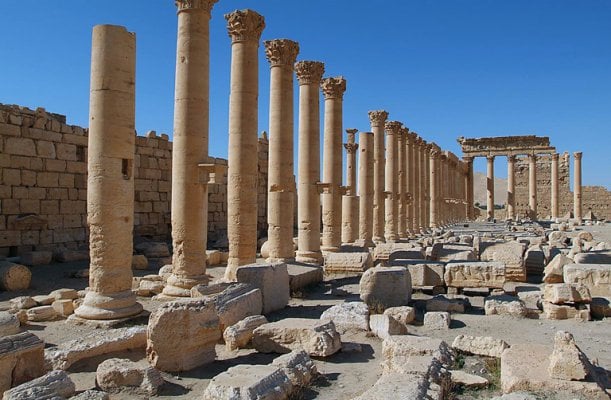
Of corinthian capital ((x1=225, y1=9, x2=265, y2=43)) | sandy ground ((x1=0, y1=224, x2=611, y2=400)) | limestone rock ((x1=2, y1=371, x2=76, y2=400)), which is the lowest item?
sandy ground ((x1=0, y1=224, x2=611, y2=400))

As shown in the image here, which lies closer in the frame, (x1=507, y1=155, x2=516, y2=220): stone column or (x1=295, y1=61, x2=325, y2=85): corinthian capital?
(x1=295, y1=61, x2=325, y2=85): corinthian capital

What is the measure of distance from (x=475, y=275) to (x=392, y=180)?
15.9m

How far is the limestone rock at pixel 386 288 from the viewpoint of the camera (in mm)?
10781

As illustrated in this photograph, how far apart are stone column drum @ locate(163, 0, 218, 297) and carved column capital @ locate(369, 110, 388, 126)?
49.7ft

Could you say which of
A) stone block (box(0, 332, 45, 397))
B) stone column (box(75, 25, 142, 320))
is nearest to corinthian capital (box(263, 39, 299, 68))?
stone column (box(75, 25, 142, 320))

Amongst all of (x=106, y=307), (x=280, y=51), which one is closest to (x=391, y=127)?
(x=280, y=51)

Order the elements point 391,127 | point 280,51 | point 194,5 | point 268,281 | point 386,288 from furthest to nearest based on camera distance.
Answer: point 391,127, point 280,51, point 194,5, point 386,288, point 268,281

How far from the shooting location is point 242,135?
44.5ft

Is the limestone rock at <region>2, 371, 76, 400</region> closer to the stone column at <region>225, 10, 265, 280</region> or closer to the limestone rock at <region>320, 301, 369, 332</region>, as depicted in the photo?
the limestone rock at <region>320, 301, 369, 332</region>

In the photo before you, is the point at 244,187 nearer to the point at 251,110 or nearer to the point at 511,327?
the point at 251,110

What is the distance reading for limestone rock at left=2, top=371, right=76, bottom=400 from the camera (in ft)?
17.6

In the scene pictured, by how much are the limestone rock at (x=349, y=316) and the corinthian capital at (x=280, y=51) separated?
8.77 metres

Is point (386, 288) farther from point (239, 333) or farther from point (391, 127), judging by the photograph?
point (391, 127)

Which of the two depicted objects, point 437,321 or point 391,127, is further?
point 391,127
